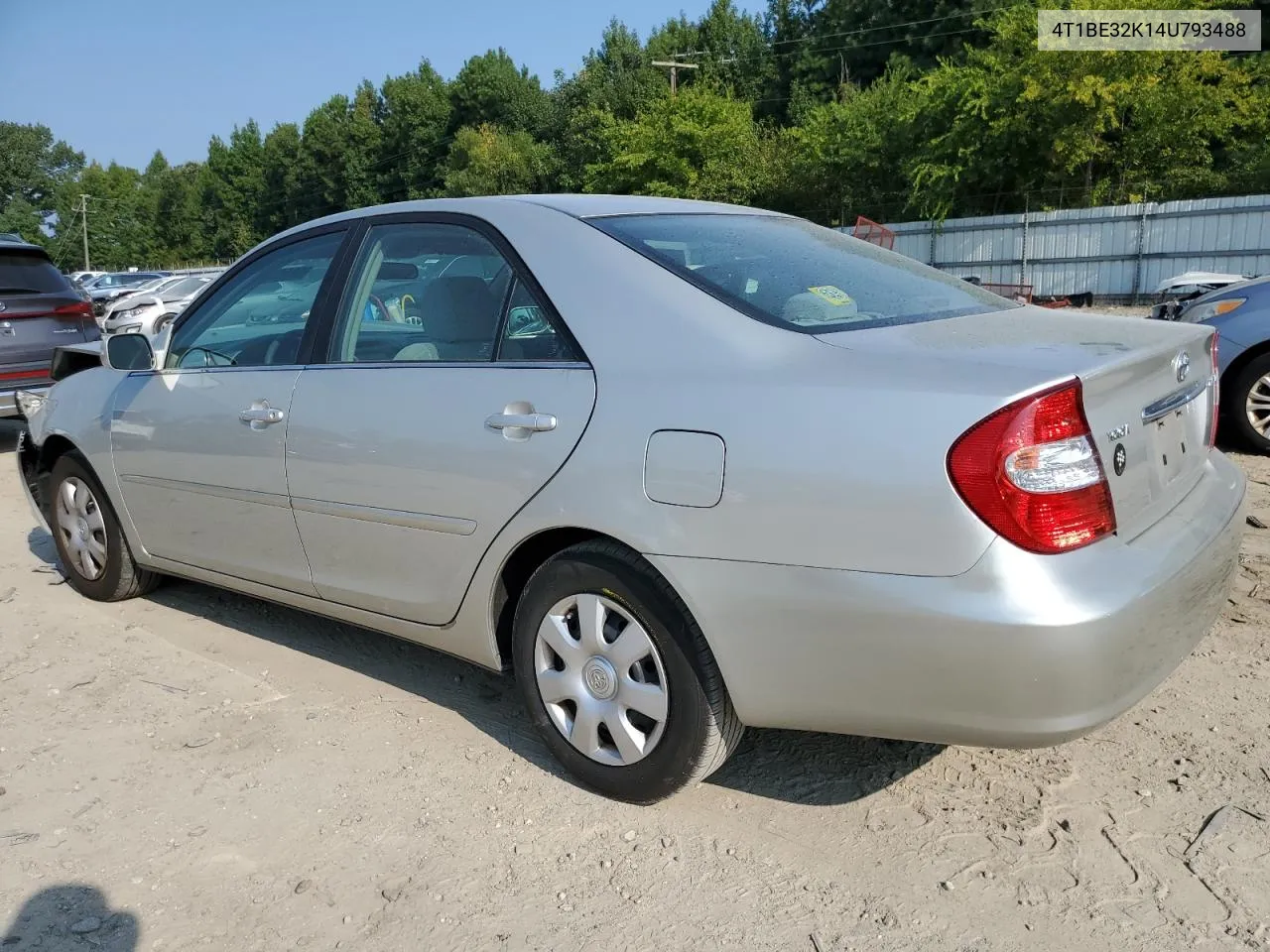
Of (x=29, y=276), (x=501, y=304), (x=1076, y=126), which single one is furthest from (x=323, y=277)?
(x=1076, y=126)

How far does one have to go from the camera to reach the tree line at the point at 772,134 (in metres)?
27.1

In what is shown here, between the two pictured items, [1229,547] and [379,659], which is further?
[379,659]

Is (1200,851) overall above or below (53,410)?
below

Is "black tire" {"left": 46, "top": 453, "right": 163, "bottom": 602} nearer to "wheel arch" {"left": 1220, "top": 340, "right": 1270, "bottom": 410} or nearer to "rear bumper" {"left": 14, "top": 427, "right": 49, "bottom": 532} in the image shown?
"rear bumper" {"left": 14, "top": 427, "right": 49, "bottom": 532}

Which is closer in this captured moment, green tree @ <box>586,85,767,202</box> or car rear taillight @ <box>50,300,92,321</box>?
car rear taillight @ <box>50,300,92,321</box>

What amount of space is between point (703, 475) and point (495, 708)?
4.89ft

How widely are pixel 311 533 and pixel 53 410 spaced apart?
6.81 feet

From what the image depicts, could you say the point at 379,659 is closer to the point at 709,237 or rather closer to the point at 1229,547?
the point at 709,237

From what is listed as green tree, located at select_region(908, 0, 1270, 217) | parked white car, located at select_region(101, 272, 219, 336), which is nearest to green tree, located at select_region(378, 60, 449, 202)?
green tree, located at select_region(908, 0, 1270, 217)

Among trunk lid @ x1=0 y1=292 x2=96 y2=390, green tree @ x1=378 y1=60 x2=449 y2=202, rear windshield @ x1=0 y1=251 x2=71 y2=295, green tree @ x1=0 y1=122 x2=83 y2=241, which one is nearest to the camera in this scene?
Result: trunk lid @ x1=0 y1=292 x2=96 y2=390

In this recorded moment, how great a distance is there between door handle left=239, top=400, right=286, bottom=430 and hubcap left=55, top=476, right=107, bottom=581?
1.39 m

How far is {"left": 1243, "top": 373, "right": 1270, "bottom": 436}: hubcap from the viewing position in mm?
6293

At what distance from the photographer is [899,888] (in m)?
2.41

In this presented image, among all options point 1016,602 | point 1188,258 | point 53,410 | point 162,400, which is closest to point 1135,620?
point 1016,602
